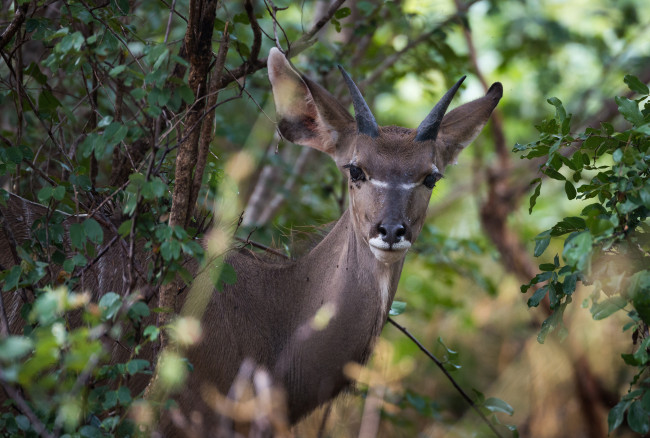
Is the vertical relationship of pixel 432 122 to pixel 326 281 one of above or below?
above

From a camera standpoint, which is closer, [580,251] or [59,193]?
[580,251]

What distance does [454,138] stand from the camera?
5008 millimetres

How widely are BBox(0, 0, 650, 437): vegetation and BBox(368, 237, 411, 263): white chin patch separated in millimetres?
710

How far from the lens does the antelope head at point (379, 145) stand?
13.7ft

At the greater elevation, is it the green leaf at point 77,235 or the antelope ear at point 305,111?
the green leaf at point 77,235

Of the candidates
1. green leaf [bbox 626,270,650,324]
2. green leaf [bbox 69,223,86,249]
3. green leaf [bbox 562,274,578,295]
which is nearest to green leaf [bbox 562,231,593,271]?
green leaf [bbox 626,270,650,324]

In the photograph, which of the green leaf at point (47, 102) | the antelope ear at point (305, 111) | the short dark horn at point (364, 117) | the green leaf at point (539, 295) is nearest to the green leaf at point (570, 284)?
the green leaf at point (539, 295)

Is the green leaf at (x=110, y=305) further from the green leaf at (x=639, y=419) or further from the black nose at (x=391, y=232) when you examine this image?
the green leaf at (x=639, y=419)

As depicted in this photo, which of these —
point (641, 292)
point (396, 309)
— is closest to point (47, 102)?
point (396, 309)

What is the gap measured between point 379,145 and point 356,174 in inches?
9.1

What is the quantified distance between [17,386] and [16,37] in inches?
76.2

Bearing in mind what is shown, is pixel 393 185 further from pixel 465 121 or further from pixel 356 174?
pixel 465 121

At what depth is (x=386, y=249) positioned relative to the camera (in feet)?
13.3

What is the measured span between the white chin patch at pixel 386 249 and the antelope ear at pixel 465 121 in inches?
40.6
